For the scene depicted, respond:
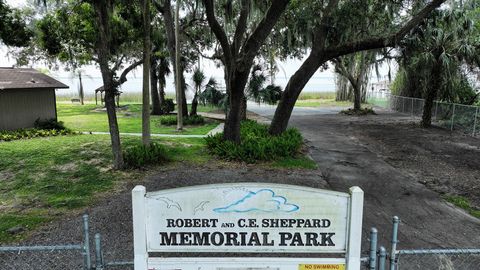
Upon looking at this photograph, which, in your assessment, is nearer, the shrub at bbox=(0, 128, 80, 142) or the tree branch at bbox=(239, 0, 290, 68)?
the tree branch at bbox=(239, 0, 290, 68)

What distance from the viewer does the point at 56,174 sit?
32.6 ft

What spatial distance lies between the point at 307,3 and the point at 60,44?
33.4ft

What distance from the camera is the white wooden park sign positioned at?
325cm

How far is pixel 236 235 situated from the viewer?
130 inches

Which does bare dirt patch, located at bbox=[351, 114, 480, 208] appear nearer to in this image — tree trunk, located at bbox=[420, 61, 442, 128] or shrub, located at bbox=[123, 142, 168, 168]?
tree trunk, located at bbox=[420, 61, 442, 128]

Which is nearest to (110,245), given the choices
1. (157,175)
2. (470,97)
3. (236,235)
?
(236,235)

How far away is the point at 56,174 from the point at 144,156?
228 cm

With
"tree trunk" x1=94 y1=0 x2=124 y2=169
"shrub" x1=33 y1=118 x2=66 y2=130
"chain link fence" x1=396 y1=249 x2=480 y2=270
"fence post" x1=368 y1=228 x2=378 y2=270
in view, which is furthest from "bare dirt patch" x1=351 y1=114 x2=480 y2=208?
"shrub" x1=33 y1=118 x2=66 y2=130

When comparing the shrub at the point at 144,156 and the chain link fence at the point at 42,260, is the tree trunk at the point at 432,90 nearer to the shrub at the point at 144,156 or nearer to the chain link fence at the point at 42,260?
the shrub at the point at 144,156

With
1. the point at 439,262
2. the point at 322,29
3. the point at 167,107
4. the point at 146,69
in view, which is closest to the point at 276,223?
the point at 439,262

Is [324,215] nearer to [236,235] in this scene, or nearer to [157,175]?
[236,235]

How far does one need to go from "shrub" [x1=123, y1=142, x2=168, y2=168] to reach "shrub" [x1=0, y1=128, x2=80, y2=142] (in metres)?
7.38

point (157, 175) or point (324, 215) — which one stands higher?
point (324, 215)

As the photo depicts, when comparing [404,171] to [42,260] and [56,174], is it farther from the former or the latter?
[56,174]
